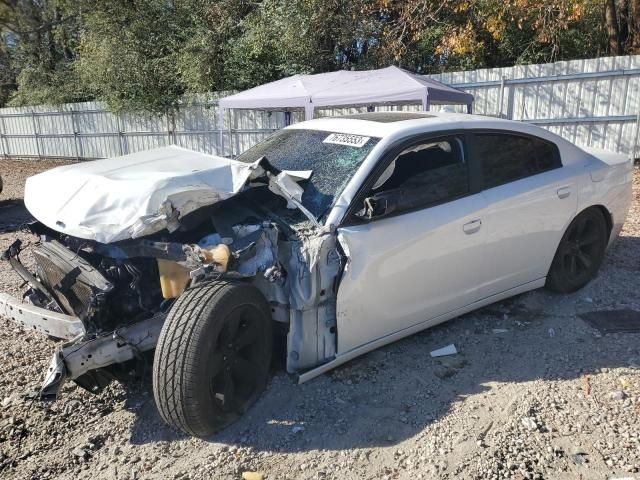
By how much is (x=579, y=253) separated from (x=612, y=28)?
10.8 m

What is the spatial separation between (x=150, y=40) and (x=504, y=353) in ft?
58.5

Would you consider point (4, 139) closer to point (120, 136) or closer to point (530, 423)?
point (120, 136)

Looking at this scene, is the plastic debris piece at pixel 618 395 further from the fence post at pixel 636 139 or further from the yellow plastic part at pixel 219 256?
the fence post at pixel 636 139

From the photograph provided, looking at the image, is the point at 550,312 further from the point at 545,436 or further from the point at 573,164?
the point at 545,436

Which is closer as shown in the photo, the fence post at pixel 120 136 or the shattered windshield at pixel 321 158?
the shattered windshield at pixel 321 158

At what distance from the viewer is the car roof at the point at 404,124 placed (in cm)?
377

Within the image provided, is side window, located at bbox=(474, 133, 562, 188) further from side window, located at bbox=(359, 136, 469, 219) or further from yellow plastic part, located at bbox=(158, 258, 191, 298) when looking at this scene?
yellow plastic part, located at bbox=(158, 258, 191, 298)

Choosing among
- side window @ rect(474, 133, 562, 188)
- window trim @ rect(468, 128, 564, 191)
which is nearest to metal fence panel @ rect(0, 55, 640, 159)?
side window @ rect(474, 133, 562, 188)

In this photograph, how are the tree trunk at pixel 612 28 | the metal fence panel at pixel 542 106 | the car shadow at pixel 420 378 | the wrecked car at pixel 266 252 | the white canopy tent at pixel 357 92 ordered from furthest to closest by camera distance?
the tree trunk at pixel 612 28 → the metal fence panel at pixel 542 106 → the white canopy tent at pixel 357 92 → the car shadow at pixel 420 378 → the wrecked car at pixel 266 252

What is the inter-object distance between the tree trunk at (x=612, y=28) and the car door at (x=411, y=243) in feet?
38.2

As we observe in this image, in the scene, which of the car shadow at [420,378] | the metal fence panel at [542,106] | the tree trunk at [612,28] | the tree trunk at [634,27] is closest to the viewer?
the car shadow at [420,378]

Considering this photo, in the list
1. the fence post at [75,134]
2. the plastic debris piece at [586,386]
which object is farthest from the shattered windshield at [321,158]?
the fence post at [75,134]

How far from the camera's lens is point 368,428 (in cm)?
305

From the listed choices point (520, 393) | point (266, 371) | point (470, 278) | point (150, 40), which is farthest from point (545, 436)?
point (150, 40)
